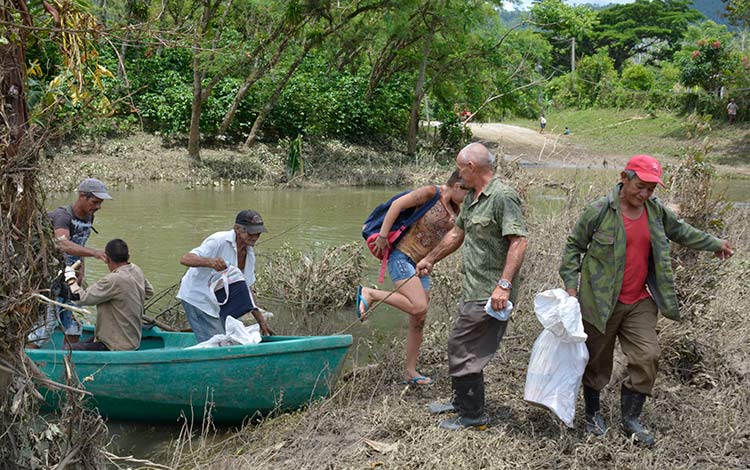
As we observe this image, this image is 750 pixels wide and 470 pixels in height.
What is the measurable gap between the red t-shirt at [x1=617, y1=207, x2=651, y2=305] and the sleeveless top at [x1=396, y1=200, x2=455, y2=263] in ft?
5.19

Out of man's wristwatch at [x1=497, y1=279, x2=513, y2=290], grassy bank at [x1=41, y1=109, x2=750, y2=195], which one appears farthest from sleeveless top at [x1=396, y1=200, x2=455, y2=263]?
grassy bank at [x1=41, y1=109, x2=750, y2=195]

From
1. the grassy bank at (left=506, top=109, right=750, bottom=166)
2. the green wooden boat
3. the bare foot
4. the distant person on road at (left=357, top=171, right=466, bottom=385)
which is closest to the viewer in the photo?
the green wooden boat

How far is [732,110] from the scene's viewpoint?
107ft

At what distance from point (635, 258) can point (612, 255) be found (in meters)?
0.15

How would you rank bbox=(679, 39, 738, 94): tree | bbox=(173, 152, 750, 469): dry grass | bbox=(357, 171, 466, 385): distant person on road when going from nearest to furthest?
bbox=(173, 152, 750, 469): dry grass → bbox=(357, 171, 466, 385): distant person on road → bbox=(679, 39, 738, 94): tree

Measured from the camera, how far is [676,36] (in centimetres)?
6103

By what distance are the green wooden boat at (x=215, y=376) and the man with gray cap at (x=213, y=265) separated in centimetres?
65

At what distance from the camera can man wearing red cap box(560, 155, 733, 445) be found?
495 cm

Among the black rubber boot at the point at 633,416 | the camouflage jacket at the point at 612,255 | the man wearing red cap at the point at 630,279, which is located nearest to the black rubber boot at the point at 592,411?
the man wearing red cap at the point at 630,279

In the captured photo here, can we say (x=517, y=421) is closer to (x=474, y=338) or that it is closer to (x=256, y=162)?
(x=474, y=338)

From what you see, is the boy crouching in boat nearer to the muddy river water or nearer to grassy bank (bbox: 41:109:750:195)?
the muddy river water

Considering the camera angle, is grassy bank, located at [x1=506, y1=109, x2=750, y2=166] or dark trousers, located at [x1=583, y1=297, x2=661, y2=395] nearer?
dark trousers, located at [x1=583, y1=297, x2=661, y2=395]

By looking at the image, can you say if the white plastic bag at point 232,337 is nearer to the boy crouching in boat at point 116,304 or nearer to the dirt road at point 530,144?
the boy crouching in boat at point 116,304

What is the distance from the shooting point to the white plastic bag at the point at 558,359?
493cm
